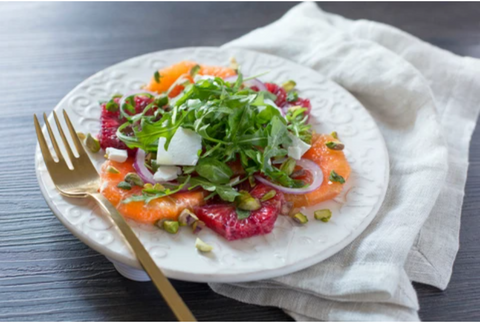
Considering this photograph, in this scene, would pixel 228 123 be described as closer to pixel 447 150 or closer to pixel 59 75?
pixel 447 150

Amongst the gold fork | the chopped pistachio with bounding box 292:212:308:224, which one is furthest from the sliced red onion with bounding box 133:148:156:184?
the chopped pistachio with bounding box 292:212:308:224

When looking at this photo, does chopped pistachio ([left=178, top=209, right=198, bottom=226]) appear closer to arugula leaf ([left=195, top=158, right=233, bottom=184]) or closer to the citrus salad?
the citrus salad

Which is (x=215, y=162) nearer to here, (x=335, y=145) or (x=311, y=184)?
(x=311, y=184)

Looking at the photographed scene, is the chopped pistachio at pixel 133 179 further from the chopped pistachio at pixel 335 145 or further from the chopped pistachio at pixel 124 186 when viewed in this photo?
the chopped pistachio at pixel 335 145

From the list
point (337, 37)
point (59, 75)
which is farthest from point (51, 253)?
point (337, 37)

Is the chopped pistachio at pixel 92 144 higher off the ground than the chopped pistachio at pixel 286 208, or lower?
higher

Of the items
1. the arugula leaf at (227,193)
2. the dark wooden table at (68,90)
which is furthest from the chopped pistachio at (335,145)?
the dark wooden table at (68,90)

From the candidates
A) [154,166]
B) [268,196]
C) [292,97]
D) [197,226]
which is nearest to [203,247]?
[197,226]
